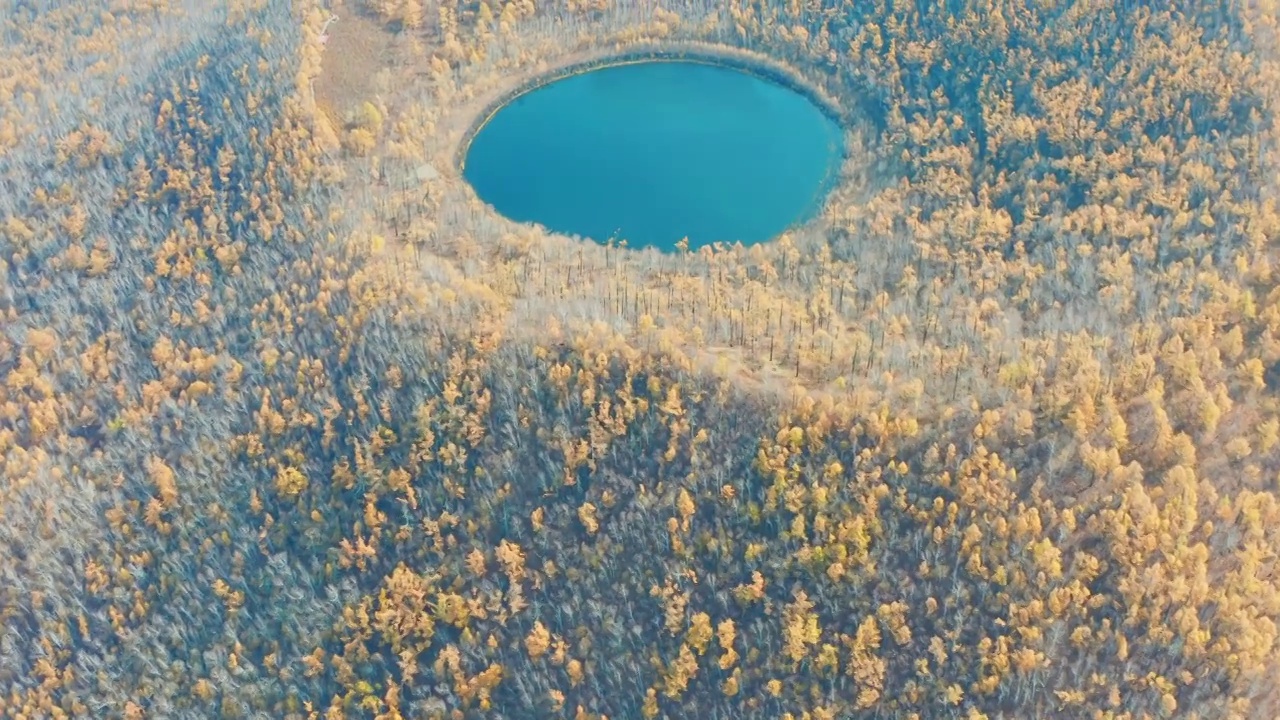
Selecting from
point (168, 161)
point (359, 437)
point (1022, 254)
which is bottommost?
point (359, 437)

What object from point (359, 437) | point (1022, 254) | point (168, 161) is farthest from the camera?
point (168, 161)

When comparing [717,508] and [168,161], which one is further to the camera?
[168,161]

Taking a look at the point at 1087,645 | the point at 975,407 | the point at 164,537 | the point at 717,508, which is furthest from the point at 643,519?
the point at 164,537

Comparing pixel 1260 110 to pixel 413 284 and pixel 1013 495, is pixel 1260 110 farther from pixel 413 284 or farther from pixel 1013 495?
pixel 413 284

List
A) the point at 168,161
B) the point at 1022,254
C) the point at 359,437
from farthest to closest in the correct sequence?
the point at 168,161
the point at 1022,254
the point at 359,437

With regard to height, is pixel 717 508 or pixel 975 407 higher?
pixel 975 407

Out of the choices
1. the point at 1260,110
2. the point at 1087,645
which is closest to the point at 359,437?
the point at 1087,645

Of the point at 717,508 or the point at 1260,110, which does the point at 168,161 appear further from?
the point at 1260,110
